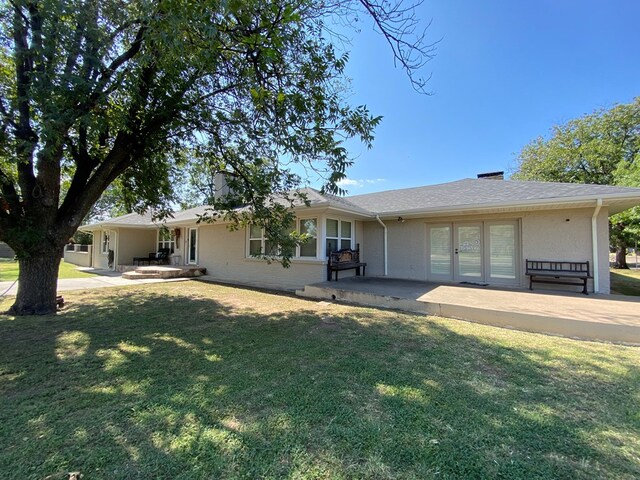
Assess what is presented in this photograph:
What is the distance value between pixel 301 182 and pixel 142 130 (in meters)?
3.55

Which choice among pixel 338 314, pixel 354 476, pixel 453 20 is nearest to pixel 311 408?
pixel 354 476

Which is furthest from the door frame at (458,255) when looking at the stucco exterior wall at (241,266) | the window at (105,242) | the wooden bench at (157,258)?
the window at (105,242)

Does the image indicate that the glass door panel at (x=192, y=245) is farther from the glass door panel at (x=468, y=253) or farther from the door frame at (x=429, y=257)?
the glass door panel at (x=468, y=253)

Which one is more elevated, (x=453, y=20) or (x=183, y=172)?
(x=453, y=20)

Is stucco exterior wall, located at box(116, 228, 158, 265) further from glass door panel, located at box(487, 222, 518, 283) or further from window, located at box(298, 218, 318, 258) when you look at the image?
glass door panel, located at box(487, 222, 518, 283)

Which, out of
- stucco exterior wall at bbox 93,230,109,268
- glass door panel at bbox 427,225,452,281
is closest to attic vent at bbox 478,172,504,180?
glass door panel at bbox 427,225,452,281

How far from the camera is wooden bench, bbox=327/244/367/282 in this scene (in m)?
9.34

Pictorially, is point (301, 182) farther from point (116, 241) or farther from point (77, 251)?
point (77, 251)

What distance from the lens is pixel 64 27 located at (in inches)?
162

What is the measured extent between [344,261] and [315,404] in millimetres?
7336

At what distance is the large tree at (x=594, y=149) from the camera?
18719mm

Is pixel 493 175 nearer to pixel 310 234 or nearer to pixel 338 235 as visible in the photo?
pixel 338 235

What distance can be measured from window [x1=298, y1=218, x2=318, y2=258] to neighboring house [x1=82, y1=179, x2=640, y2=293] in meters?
0.03

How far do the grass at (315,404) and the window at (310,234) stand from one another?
490cm
